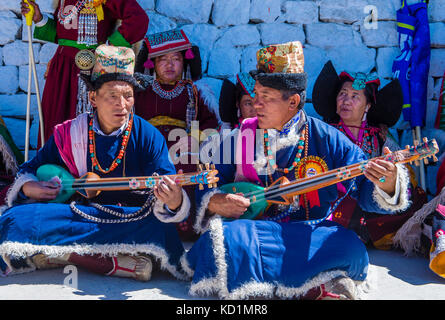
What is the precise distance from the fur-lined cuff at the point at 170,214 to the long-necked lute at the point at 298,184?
25 centimetres

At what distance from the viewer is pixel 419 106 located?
4.96m

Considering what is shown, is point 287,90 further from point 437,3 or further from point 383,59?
point 437,3

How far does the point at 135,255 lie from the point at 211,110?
2.20 m

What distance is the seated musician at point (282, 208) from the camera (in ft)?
8.92

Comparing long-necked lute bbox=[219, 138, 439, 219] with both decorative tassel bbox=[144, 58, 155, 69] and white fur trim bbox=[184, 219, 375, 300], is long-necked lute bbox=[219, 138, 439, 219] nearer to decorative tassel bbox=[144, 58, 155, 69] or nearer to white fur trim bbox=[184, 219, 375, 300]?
white fur trim bbox=[184, 219, 375, 300]

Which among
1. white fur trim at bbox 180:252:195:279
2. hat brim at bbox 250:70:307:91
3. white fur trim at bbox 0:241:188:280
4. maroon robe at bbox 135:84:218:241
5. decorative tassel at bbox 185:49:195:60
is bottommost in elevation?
white fur trim at bbox 180:252:195:279

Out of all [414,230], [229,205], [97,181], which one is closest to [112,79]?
[97,181]

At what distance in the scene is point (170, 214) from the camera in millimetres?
2973

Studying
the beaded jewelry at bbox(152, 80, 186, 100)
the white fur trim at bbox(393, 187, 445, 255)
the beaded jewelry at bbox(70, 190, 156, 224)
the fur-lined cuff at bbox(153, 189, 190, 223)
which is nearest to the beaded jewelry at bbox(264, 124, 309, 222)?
the fur-lined cuff at bbox(153, 189, 190, 223)

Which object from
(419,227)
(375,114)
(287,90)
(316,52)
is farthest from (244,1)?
(419,227)

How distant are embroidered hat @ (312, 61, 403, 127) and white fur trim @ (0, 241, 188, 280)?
7.80ft

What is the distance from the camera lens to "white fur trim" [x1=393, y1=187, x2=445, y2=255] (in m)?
3.74

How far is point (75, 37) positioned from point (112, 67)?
173cm

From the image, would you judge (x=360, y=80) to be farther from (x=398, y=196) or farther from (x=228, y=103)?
(x=398, y=196)
